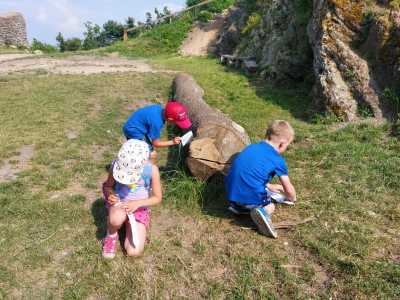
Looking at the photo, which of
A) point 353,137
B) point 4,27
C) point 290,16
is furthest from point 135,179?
point 4,27

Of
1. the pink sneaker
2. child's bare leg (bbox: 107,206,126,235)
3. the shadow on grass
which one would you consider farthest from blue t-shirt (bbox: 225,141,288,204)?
the pink sneaker

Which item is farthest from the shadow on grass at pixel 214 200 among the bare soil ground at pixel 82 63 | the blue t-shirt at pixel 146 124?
the bare soil ground at pixel 82 63

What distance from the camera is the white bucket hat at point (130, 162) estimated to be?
2.99 meters

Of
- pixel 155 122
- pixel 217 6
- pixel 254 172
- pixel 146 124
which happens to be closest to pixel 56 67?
pixel 146 124

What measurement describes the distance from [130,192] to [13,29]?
79.5 feet

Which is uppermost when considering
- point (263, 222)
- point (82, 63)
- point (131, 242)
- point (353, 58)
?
point (353, 58)

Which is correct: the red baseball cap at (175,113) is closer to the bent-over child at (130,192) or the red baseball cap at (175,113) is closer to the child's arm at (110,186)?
the bent-over child at (130,192)

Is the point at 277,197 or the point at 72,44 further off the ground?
the point at 277,197

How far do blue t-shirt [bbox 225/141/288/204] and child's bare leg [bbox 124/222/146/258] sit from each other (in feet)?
3.38

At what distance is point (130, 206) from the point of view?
124 inches

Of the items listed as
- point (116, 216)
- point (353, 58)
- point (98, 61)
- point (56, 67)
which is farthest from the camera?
point (98, 61)

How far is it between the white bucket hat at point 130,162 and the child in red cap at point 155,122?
Answer: 1.16 meters

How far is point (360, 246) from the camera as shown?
3.03 m

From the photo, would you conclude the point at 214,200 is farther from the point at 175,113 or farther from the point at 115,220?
the point at 115,220
